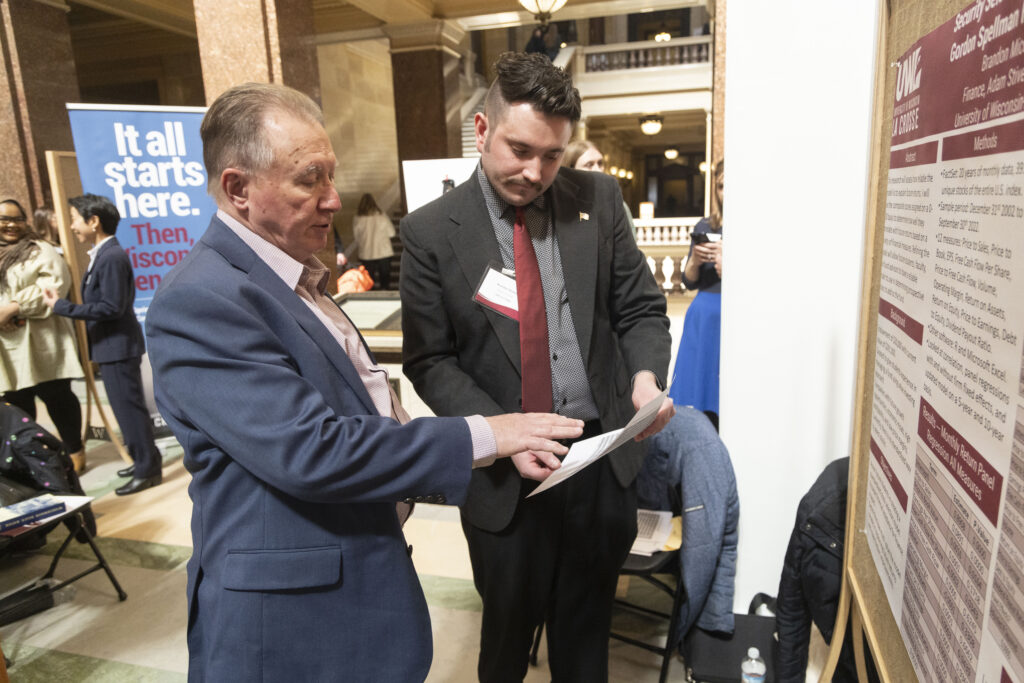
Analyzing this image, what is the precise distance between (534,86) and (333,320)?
0.63m

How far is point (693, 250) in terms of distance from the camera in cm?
346

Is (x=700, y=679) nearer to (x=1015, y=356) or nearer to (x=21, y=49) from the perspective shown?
(x=1015, y=356)

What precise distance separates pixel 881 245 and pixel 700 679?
1698 mm

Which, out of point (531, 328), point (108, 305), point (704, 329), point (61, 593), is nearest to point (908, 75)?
point (531, 328)

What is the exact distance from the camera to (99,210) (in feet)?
12.3

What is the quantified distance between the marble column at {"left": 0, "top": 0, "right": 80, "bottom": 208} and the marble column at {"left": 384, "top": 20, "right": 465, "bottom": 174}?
3921 mm

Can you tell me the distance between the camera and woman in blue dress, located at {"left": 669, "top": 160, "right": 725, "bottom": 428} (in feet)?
10.9

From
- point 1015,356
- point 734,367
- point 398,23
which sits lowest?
point 734,367

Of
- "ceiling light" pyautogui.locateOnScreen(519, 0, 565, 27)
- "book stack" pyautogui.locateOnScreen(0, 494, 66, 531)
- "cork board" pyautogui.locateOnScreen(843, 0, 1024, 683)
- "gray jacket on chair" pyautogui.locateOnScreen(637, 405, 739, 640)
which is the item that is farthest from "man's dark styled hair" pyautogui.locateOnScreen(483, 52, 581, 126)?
"ceiling light" pyautogui.locateOnScreen(519, 0, 565, 27)

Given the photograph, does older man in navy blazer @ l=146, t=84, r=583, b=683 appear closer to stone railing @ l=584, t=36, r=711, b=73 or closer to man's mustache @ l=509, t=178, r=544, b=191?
man's mustache @ l=509, t=178, r=544, b=191

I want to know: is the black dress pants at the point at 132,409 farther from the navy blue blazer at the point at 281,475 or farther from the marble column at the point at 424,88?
the marble column at the point at 424,88

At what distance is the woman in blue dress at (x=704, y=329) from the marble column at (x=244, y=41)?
11.0ft

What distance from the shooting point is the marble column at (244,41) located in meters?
4.98

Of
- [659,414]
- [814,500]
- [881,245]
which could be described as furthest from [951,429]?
[814,500]
